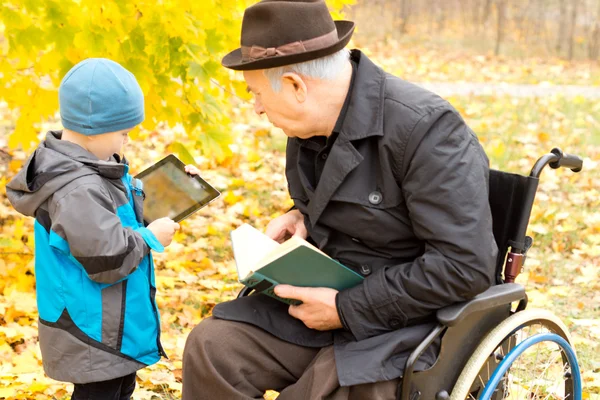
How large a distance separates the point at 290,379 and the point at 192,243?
2.56 m

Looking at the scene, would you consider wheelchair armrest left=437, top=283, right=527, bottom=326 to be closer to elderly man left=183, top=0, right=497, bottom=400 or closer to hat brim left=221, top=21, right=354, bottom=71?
elderly man left=183, top=0, right=497, bottom=400

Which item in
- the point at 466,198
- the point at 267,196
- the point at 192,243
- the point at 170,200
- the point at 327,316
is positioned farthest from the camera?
the point at 267,196

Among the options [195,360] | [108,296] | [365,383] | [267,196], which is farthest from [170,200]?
[267,196]

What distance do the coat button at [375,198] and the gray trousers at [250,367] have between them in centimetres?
46

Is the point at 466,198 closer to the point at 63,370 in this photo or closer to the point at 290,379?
the point at 290,379

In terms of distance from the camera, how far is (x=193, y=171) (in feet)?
8.51

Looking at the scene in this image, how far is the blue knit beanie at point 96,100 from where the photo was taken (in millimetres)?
2207

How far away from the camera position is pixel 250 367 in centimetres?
229

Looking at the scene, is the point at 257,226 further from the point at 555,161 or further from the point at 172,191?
the point at 555,161

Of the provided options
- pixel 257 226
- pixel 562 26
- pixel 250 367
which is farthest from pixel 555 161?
pixel 562 26

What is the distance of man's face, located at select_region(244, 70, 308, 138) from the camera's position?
2.17m

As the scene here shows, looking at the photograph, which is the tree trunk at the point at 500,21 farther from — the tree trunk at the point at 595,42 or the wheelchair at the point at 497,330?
the wheelchair at the point at 497,330

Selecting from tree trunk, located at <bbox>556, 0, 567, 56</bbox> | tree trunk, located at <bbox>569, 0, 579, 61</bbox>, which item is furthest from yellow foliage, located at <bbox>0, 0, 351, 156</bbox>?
tree trunk, located at <bbox>556, 0, 567, 56</bbox>

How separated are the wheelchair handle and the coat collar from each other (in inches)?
20.6
